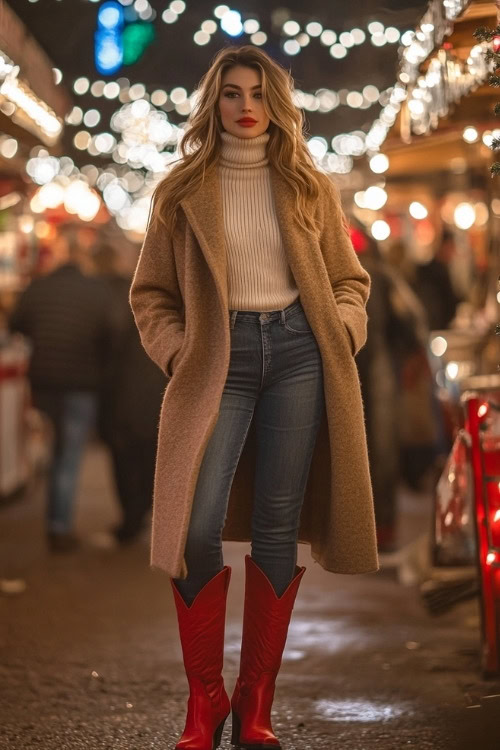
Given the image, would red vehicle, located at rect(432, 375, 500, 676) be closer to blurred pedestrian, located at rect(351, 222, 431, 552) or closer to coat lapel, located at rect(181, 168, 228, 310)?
coat lapel, located at rect(181, 168, 228, 310)

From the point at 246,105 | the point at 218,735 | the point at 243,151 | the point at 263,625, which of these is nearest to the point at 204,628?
the point at 263,625

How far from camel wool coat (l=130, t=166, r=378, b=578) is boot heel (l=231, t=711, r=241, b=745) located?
22.0 inches

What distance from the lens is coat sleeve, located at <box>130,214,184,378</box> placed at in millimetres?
3566

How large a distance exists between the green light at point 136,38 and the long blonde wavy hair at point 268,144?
539 cm

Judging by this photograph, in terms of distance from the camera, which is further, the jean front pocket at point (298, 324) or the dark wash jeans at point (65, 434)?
the dark wash jeans at point (65, 434)

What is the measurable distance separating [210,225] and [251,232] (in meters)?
0.15

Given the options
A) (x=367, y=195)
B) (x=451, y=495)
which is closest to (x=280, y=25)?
(x=367, y=195)

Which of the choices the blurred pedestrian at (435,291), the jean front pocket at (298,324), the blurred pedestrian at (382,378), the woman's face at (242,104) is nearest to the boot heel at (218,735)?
the jean front pocket at (298,324)

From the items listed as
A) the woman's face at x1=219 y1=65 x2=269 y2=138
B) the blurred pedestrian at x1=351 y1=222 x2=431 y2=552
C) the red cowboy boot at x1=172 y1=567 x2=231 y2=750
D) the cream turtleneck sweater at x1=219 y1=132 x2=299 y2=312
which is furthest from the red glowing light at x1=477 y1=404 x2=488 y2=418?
the blurred pedestrian at x1=351 y1=222 x2=431 y2=552

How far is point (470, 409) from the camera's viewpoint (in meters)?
4.61

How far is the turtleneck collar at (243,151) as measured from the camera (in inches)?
141

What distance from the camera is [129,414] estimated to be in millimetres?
7758

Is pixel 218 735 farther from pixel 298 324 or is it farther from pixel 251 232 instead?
pixel 251 232

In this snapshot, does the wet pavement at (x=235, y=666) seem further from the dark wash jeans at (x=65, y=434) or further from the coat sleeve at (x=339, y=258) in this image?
the coat sleeve at (x=339, y=258)
